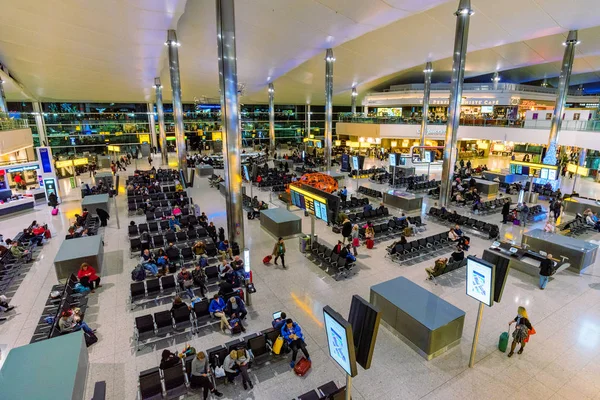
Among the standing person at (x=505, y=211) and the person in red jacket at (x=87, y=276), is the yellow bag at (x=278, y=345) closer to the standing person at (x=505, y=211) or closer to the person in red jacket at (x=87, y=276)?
the person in red jacket at (x=87, y=276)

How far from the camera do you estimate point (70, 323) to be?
780cm

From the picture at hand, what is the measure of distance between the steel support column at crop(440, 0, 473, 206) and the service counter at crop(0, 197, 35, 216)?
24922mm

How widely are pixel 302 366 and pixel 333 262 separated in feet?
16.0

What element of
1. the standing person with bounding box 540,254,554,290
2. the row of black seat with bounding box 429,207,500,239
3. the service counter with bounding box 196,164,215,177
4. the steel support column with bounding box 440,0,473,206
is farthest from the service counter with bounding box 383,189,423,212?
the service counter with bounding box 196,164,215,177

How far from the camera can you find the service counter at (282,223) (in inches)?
579

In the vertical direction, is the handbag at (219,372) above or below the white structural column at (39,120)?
below

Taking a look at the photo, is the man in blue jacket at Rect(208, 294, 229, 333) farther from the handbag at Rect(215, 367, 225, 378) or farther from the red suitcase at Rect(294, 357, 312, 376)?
the red suitcase at Rect(294, 357, 312, 376)

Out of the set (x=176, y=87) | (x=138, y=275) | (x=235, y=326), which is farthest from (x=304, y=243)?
(x=176, y=87)

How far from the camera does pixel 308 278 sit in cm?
1107

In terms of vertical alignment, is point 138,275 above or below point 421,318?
below

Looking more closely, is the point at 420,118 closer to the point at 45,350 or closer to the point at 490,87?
the point at 490,87

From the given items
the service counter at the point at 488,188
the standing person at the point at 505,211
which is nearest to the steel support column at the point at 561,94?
the service counter at the point at 488,188

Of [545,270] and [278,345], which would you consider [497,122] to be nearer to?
[545,270]

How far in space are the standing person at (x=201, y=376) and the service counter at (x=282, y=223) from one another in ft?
27.7
